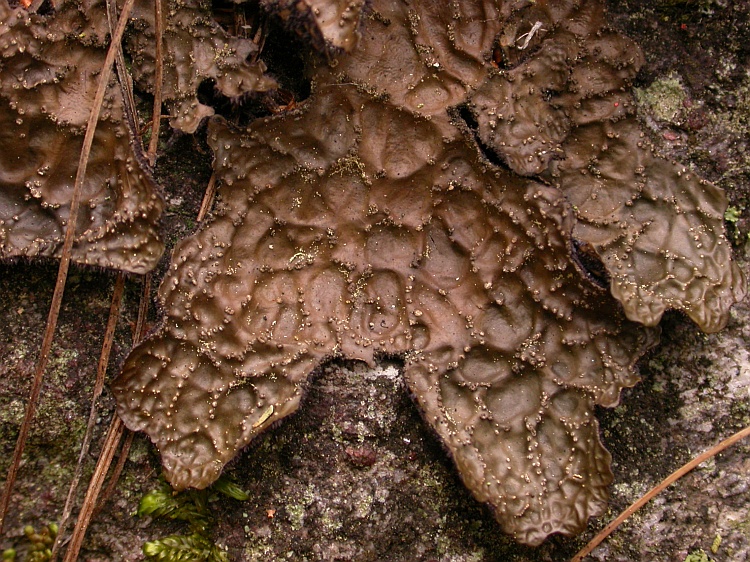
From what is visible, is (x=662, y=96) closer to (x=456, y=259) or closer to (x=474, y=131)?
(x=474, y=131)

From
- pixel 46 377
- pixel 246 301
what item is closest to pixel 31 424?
pixel 46 377

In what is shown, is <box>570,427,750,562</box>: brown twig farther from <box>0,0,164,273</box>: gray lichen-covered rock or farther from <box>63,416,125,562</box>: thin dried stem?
<box>0,0,164,273</box>: gray lichen-covered rock

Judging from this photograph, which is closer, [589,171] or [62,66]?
[62,66]

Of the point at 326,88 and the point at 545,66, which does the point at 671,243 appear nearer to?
the point at 545,66

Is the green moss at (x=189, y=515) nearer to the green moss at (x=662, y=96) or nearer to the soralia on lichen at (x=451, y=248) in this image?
the soralia on lichen at (x=451, y=248)

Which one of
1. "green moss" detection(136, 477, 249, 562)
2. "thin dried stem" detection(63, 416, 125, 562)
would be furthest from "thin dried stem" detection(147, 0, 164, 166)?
"green moss" detection(136, 477, 249, 562)
